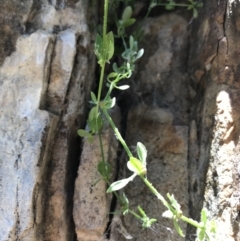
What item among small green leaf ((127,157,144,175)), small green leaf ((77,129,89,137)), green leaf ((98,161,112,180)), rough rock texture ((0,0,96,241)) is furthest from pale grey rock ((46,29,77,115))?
small green leaf ((127,157,144,175))

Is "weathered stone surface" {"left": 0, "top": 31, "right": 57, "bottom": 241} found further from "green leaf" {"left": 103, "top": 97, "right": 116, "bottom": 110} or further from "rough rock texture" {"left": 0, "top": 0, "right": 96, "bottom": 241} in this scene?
"green leaf" {"left": 103, "top": 97, "right": 116, "bottom": 110}

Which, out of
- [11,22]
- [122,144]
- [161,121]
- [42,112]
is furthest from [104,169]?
[11,22]

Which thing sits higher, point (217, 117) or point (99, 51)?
point (99, 51)

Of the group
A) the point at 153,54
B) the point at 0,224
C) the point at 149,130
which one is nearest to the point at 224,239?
the point at 149,130

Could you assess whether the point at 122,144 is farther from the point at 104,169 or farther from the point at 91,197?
the point at 91,197

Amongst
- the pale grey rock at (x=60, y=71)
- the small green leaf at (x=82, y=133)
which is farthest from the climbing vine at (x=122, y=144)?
the pale grey rock at (x=60, y=71)
